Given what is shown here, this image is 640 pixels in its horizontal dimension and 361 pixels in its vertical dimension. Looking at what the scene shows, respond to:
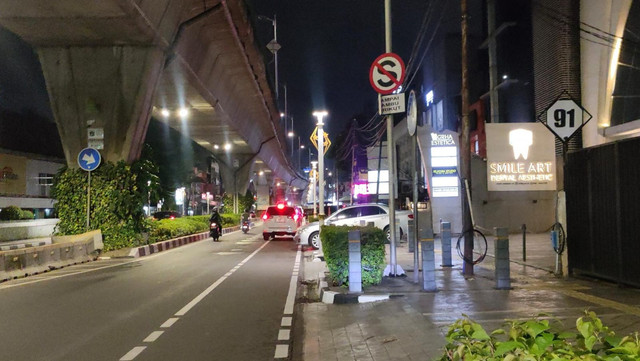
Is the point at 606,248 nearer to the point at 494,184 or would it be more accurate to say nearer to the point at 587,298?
the point at 587,298

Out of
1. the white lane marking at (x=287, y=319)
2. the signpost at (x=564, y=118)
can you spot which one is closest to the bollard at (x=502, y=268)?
the signpost at (x=564, y=118)

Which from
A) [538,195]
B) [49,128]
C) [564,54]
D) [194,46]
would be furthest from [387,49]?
[49,128]

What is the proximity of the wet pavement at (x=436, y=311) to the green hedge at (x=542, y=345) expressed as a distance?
10.9 ft

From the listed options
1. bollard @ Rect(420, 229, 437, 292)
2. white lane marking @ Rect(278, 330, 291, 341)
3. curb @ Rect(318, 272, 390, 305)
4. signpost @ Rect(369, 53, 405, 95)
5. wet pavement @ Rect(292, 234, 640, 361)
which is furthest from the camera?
signpost @ Rect(369, 53, 405, 95)

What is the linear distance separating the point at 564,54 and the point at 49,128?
143 ft

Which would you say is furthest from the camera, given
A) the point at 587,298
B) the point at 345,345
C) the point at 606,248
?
the point at 606,248

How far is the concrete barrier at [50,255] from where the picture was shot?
14.3m

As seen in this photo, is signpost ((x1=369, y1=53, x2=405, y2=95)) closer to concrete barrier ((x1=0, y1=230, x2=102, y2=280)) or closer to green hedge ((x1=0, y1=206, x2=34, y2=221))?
concrete barrier ((x1=0, y1=230, x2=102, y2=280))

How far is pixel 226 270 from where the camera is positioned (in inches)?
617

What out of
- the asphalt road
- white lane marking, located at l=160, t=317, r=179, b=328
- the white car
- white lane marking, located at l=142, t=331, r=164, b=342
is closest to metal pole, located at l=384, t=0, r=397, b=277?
the asphalt road

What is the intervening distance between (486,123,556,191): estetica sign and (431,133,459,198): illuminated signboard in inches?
373

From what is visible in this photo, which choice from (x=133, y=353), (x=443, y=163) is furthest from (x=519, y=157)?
(x=133, y=353)

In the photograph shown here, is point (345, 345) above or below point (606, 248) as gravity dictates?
below

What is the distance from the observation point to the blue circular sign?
60.7 ft
